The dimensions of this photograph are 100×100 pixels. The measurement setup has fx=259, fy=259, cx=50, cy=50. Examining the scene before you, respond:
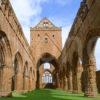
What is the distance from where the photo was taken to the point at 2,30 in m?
14.5

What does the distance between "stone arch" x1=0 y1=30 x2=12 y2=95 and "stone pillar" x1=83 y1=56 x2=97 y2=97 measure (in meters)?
4.72

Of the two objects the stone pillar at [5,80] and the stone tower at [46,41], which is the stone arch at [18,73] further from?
the stone tower at [46,41]

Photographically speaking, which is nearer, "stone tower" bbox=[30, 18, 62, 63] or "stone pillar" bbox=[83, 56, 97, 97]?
"stone pillar" bbox=[83, 56, 97, 97]

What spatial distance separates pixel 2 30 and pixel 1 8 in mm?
1282

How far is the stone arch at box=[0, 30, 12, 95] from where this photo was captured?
15.4 m

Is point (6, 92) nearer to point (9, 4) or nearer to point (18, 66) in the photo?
point (9, 4)

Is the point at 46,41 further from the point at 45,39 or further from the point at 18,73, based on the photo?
the point at 18,73

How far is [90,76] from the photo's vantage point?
14789 millimetres

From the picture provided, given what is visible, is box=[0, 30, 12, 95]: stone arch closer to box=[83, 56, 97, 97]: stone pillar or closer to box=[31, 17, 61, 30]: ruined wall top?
box=[83, 56, 97, 97]: stone pillar

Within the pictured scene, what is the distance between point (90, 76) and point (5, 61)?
526cm

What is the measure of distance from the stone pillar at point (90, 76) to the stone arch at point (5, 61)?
4.72 m

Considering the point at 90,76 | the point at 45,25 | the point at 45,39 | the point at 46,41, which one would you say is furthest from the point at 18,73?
the point at 45,25

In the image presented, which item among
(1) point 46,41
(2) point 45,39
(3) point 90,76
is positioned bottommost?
(3) point 90,76

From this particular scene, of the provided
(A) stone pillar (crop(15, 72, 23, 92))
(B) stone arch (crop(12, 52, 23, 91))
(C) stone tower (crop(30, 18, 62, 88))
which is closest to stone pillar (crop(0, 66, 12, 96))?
(B) stone arch (crop(12, 52, 23, 91))
